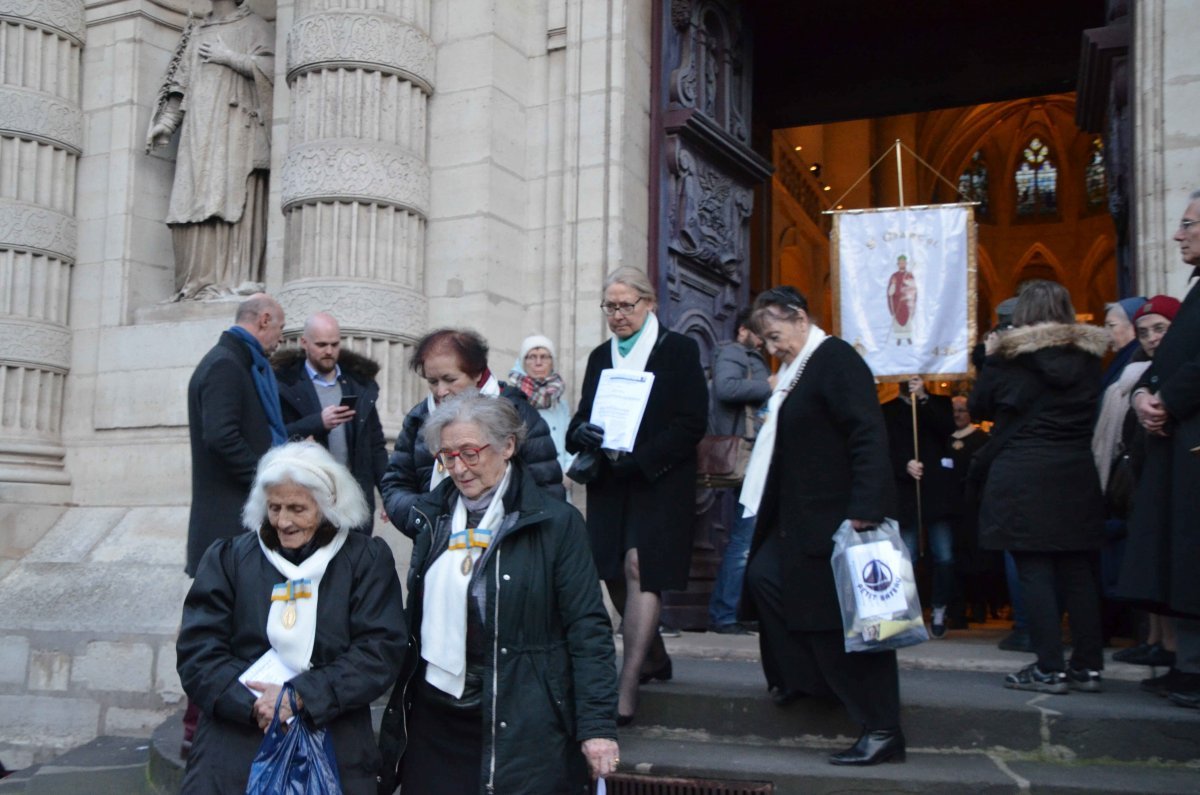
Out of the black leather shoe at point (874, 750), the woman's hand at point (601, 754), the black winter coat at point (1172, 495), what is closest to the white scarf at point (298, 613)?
the woman's hand at point (601, 754)

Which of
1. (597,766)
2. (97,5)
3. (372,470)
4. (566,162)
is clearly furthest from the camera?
(97,5)

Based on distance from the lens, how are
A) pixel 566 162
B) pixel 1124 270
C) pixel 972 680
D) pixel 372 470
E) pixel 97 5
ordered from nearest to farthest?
pixel 972 680
pixel 372 470
pixel 1124 270
pixel 566 162
pixel 97 5

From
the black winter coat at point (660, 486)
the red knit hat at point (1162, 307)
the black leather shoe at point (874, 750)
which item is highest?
the red knit hat at point (1162, 307)

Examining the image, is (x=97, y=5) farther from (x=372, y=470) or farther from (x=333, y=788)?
(x=333, y=788)

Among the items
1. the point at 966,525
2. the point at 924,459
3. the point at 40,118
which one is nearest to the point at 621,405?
the point at 924,459

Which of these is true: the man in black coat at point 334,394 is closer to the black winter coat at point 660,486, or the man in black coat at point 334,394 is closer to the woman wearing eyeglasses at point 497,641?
the black winter coat at point 660,486

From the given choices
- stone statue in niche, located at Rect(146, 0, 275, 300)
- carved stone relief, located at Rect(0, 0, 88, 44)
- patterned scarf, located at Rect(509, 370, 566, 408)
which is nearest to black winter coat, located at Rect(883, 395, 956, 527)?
patterned scarf, located at Rect(509, 370, 566, 408)

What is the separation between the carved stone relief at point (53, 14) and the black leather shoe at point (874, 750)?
327 inches

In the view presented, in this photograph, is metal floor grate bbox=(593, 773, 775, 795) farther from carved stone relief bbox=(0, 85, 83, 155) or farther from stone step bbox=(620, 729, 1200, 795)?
carved stone relief bbox=(0, 85, 83, 155)

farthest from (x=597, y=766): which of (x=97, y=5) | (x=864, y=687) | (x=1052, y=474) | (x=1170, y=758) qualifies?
(x=97, y=5)

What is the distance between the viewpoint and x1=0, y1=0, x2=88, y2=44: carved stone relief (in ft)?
30.9

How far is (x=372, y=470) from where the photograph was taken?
6.48 metres

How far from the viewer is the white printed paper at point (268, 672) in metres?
3.62

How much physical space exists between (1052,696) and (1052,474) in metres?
0.98
